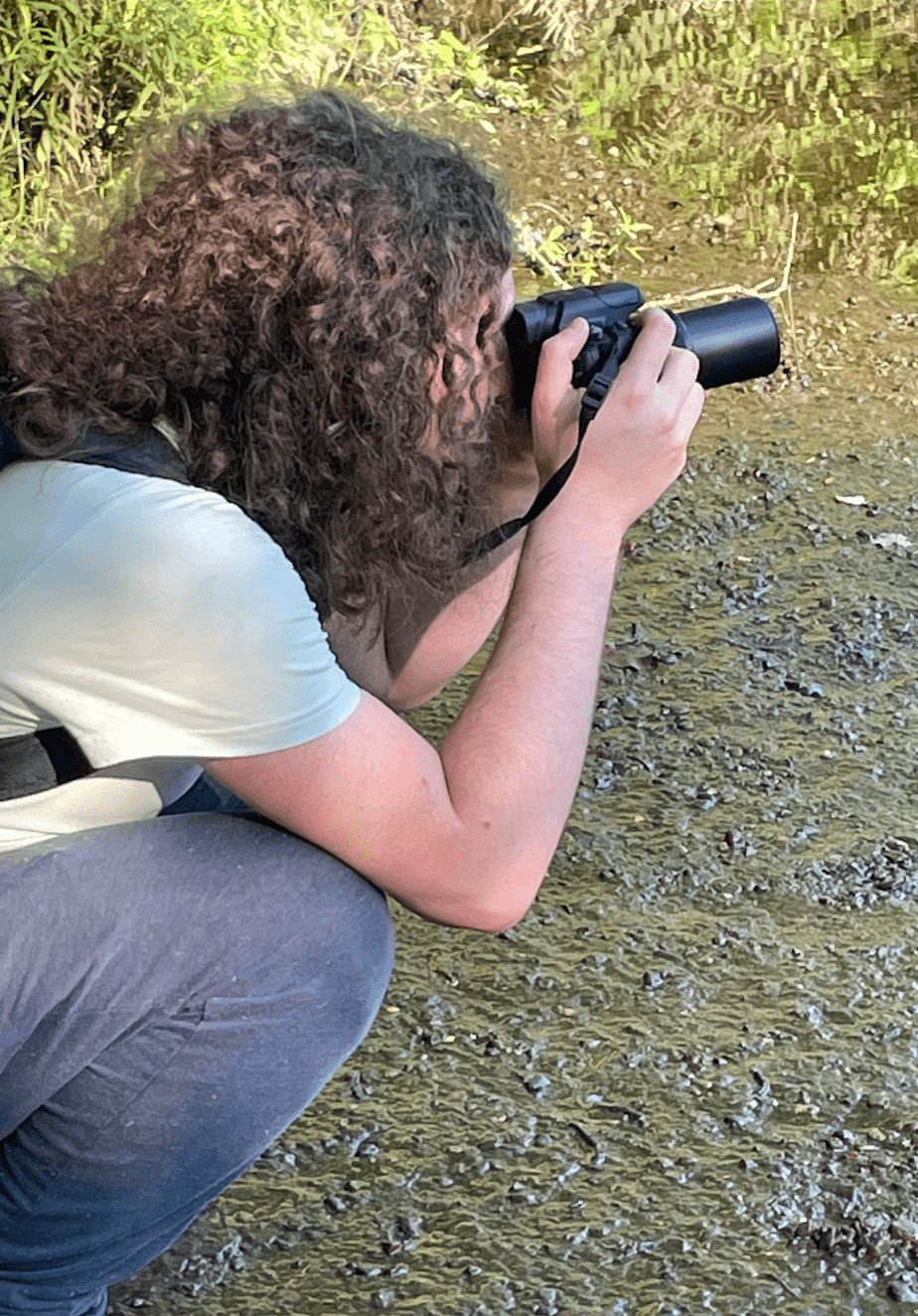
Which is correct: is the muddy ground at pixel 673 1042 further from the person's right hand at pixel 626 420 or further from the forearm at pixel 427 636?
the person's right hand at pixel 626 420

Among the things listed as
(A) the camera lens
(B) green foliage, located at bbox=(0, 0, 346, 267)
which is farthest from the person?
(B) green foliage, located at bbox=(0, 0, 346, 267)

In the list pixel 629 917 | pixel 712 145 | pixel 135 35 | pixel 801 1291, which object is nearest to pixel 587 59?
pixel 712 145

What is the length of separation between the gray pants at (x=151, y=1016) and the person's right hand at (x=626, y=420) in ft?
1.40

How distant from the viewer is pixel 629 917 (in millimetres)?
2146

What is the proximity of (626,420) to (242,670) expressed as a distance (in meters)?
0.49

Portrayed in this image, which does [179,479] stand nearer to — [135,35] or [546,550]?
[546,550]

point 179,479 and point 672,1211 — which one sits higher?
point 179,479

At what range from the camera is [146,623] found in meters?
1.25

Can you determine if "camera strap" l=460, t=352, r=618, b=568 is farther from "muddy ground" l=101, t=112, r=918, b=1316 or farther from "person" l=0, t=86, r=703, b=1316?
"muddy ground" l=101, t=112, r=918, b=1316

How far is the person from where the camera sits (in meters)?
1.28

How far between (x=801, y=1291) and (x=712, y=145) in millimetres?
3483

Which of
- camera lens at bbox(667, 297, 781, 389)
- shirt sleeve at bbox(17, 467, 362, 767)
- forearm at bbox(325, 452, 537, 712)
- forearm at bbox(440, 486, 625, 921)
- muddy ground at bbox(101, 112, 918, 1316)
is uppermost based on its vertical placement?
shirt sleeve at bbox(17, 467, 362, 767)

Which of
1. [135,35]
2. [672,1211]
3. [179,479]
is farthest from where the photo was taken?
[135,35]

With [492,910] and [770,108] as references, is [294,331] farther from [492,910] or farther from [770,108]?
[770,108]
